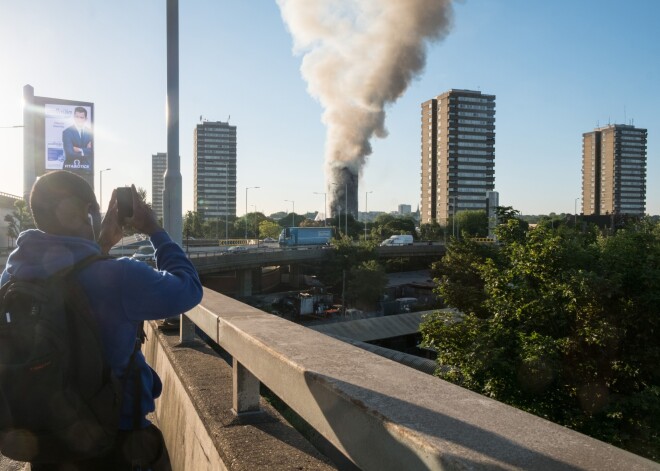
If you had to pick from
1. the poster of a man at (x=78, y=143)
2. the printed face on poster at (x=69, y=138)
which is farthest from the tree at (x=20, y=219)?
the poster of a man at (x=78, y=143)

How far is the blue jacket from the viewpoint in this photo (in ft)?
6.52

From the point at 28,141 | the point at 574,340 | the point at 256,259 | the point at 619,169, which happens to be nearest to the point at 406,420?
the point at 574,340

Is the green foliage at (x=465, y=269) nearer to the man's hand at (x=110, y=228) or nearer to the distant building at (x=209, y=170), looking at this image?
the man's hand at (x=110, y=228)

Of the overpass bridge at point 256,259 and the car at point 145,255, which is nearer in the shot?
the car at point 145,255

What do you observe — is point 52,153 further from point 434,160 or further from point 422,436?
point 434,160

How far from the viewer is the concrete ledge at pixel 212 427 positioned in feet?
8.65

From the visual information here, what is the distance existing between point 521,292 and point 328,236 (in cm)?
6816

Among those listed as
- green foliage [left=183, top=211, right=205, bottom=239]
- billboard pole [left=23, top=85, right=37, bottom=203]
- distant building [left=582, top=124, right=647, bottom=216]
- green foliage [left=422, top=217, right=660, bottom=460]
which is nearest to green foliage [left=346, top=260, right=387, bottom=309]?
billboard pole [left=23, top=85, right=37, bottom=203]

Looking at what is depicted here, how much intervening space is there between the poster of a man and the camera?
131 ft

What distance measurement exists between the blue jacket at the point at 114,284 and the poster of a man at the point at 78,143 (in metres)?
40.3

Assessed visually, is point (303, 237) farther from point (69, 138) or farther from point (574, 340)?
point (574, 340)

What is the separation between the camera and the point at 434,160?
17188 cm

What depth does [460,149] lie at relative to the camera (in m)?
167

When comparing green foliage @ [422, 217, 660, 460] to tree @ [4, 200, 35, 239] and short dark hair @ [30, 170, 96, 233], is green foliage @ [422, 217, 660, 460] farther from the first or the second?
tree @ [4, 200, 35, 239]
